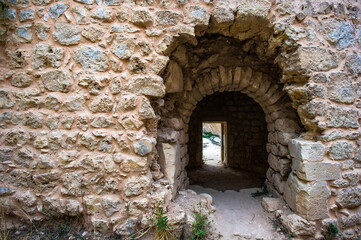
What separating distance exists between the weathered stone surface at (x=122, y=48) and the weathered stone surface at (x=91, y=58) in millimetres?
119

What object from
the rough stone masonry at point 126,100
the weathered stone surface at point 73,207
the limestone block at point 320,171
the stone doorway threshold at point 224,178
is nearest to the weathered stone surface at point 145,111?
the rough stone masonry at point 126,100

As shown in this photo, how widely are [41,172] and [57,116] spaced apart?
60 centimetres

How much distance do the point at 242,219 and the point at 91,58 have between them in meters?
2.72

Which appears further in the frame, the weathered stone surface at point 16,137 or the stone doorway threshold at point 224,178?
the stone doorway threshold at point 224,178

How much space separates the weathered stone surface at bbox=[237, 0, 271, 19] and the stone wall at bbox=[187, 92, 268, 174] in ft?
12.3

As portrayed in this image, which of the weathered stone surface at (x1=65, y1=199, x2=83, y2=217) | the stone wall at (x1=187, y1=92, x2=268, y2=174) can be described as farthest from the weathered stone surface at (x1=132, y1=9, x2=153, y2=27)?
the stone wall at (x1=187, y1=92, x2=268, y2=174)

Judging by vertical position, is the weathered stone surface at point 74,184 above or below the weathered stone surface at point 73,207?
above

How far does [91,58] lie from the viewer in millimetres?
1963

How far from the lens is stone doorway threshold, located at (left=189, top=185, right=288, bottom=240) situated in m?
2.27

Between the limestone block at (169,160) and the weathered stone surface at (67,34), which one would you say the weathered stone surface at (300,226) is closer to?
the limestone block at (169,160)

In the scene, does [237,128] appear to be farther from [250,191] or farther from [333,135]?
[333,135]

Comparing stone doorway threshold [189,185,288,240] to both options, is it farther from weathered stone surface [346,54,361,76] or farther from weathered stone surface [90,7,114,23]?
weathered stone surface [90,7,114,23]

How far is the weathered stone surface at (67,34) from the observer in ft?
6.46

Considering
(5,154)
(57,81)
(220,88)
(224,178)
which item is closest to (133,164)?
(57,81)
